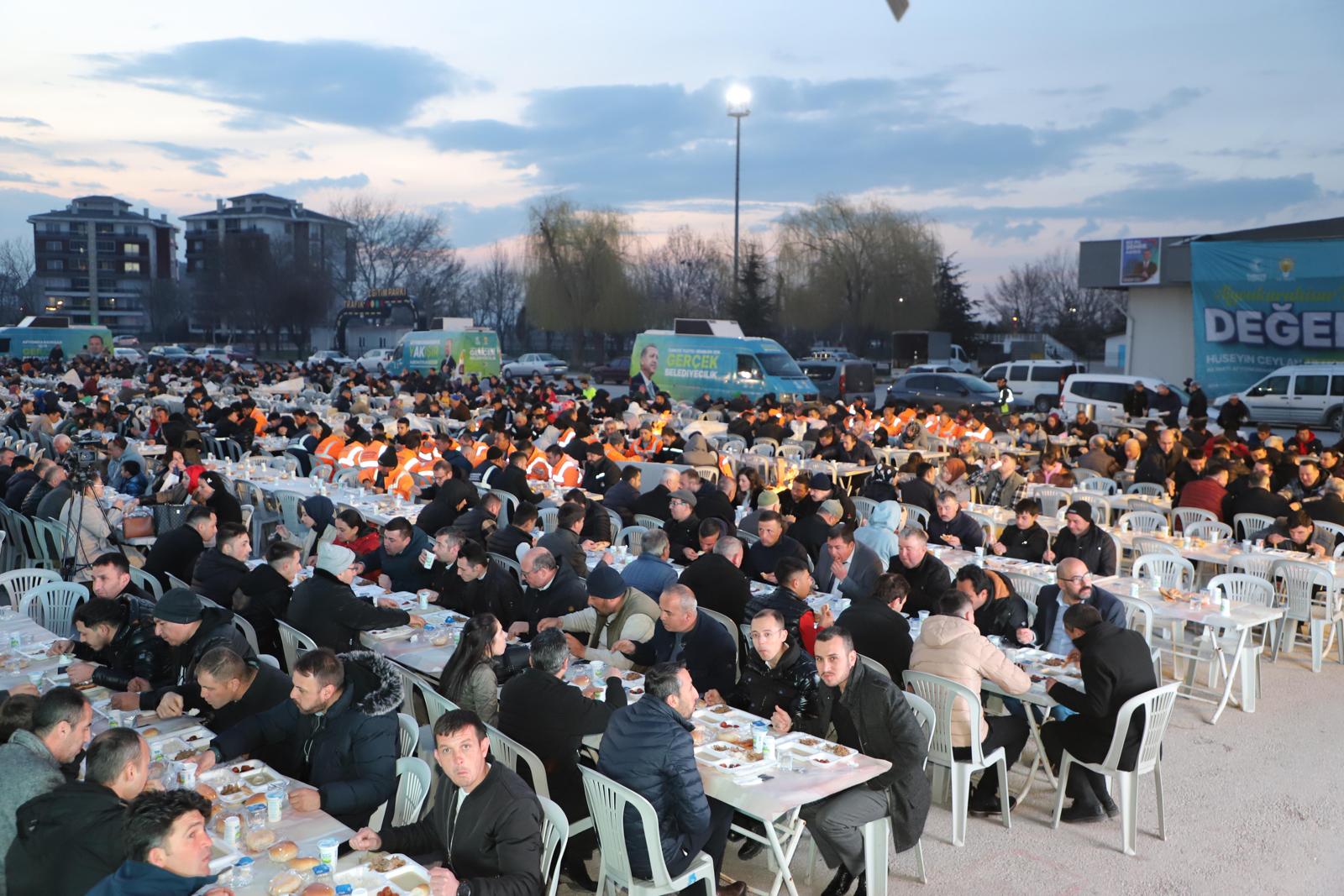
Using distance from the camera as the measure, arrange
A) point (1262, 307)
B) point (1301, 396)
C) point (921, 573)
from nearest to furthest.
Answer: point (921, 573) < point (1301, 396) < point (1262, 307)

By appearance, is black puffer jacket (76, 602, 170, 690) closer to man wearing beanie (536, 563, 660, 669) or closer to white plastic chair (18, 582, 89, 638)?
white plastic chair (18, 582, 89, 638)

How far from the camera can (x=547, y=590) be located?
6758 mm

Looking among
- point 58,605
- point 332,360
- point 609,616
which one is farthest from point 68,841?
point 332,360

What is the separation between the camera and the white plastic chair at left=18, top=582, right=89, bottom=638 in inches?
285

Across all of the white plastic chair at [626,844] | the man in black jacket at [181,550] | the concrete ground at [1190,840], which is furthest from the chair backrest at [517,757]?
the man in black jacket at [181,550]

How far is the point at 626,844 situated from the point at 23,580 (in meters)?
5.90

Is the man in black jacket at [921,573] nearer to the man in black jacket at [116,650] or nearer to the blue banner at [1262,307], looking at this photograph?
the man in black jacket at [116,650]

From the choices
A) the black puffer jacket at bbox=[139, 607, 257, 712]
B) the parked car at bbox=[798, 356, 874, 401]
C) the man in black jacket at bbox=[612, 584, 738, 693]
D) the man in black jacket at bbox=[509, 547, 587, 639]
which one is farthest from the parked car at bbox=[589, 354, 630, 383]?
the black puffer jacket at bbox=[139, 607, 257, 712]

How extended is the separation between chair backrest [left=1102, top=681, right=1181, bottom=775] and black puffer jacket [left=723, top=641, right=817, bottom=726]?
1.53 meters

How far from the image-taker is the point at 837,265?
5200 centimetres

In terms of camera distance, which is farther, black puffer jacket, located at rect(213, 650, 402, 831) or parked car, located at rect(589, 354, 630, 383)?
parked car, located at rect(589, 354, 630, 383)

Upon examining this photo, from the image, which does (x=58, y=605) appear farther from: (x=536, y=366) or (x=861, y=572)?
(x=536, y=366)

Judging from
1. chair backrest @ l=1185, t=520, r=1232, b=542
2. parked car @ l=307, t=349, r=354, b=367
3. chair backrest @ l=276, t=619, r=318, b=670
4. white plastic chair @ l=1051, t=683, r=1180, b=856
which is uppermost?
parked car @ l=307, t=349, r=354, b=367

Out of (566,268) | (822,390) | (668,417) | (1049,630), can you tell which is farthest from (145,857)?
(566,268)
